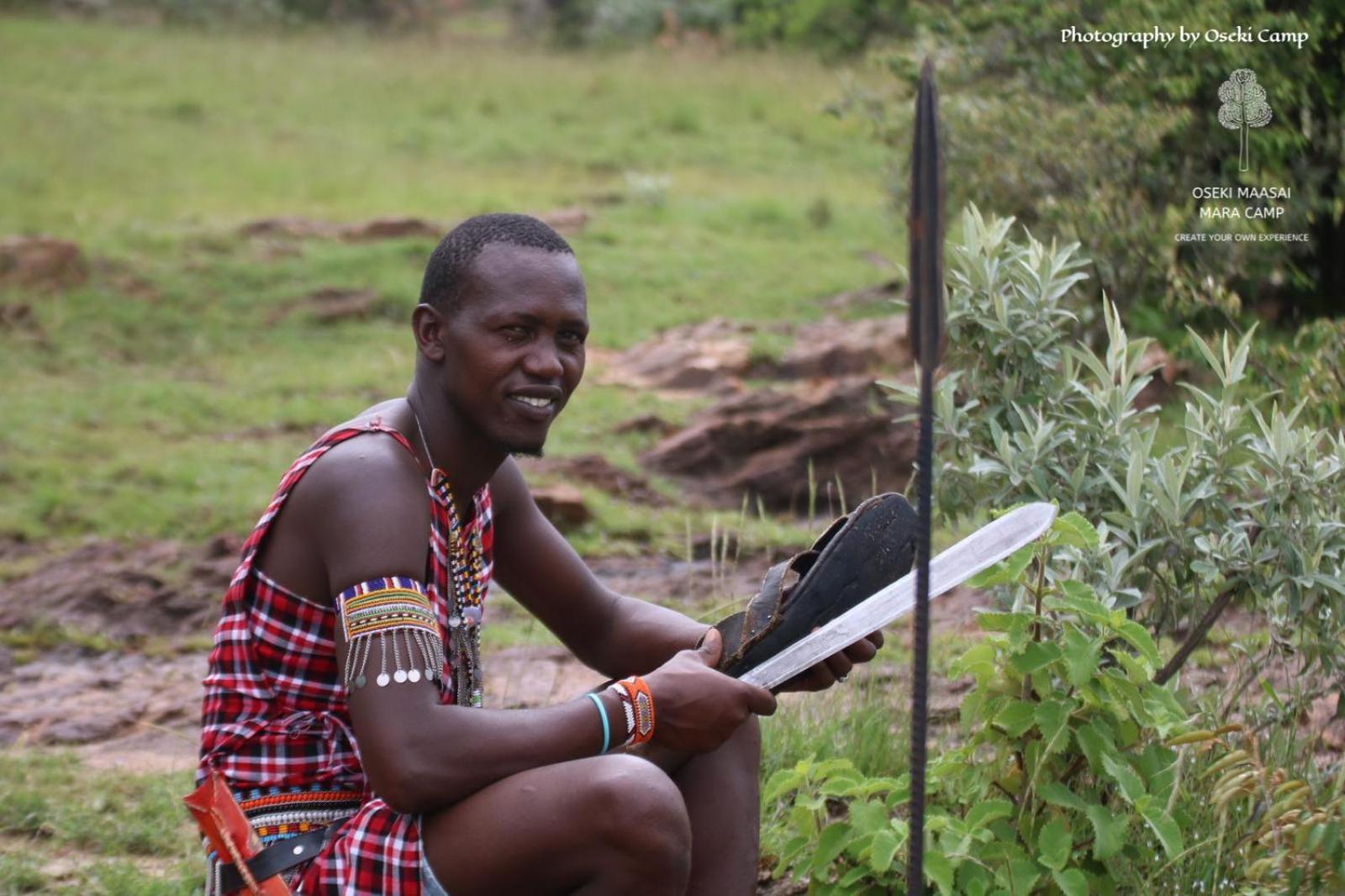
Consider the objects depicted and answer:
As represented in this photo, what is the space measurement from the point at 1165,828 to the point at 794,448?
14.4 ft

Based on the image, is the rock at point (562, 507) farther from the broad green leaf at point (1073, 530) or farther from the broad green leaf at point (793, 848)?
the broad green leaf at point (1073, 530)

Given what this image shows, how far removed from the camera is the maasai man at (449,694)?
242cm

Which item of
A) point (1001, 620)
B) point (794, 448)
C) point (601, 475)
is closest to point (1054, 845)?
point (1001, 620)

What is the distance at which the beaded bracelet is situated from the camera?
2.56 metres

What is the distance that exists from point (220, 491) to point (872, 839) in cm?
455

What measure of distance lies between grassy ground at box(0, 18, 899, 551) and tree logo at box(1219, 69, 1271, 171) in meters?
2.79

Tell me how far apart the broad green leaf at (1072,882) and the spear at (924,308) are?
0.86 meters

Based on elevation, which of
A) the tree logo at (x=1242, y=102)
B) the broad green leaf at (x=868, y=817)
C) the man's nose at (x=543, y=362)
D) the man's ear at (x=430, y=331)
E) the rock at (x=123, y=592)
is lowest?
the rock at (x=123, y=592)

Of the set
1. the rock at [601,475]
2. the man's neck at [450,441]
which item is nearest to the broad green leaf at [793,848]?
the man's neck at [450,441]

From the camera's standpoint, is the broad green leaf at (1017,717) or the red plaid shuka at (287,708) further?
the broad green leaf at (1017,717)

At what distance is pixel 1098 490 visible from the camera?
3.35 m

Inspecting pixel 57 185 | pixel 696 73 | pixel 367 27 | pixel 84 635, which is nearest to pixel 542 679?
pixel 84 635

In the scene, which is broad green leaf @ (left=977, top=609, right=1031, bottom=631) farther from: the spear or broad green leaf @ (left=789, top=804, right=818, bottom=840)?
the spear

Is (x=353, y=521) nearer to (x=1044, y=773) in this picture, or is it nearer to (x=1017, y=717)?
(x=1017, y=717)
